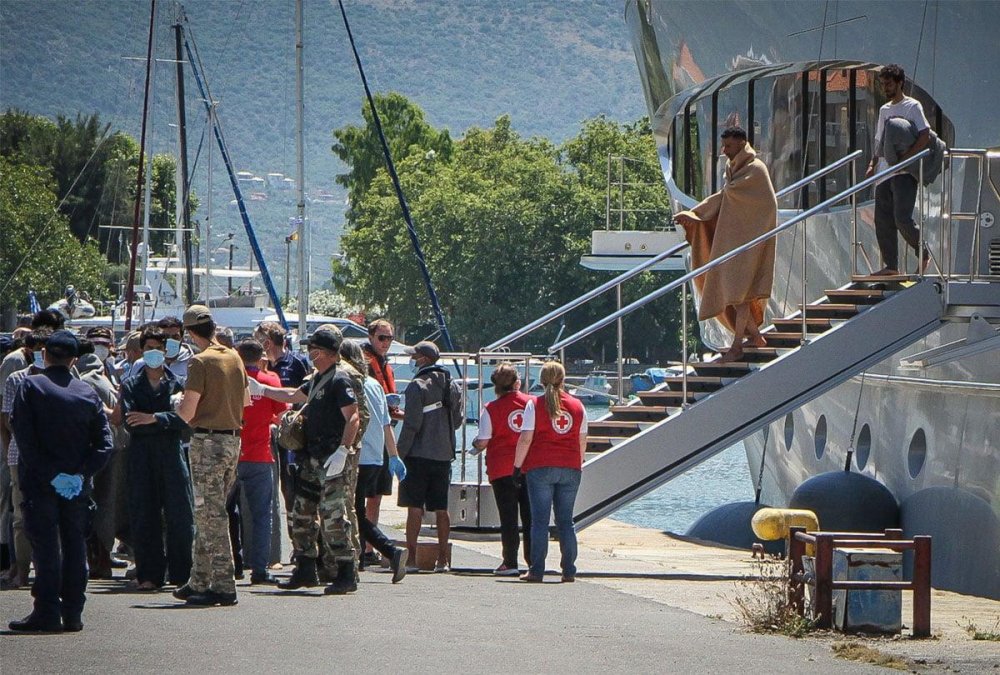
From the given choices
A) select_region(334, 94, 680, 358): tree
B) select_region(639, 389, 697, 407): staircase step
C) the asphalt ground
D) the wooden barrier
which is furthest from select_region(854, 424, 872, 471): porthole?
select_region(334, 94, 680, 358): tree

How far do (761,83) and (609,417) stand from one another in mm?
6130

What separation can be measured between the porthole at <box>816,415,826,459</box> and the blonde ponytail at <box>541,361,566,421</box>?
6893 millimetres

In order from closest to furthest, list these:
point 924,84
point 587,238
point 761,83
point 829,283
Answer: point 924,84 < point 829,283 < point 761,83 < point 587,238

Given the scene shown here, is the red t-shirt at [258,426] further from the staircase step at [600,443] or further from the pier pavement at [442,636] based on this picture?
the staircase step at [600,443]

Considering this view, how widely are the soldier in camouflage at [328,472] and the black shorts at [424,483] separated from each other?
1.86m

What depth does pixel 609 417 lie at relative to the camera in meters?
14.2

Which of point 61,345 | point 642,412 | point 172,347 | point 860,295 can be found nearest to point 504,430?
point 642,412

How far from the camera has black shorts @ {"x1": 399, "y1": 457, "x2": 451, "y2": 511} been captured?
12.7 metres

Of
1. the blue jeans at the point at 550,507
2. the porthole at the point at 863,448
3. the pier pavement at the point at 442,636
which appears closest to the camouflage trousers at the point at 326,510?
the pier pavement at the point at 442,636

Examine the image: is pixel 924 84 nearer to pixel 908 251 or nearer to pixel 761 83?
Answer: pixel 908 251

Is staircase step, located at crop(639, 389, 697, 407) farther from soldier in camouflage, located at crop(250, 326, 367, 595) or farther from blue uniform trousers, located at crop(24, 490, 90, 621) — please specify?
blue uniform trousers, located at crop(24, 490, 90, 621)

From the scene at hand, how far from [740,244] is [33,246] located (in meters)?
52.4

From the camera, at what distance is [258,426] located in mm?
11352

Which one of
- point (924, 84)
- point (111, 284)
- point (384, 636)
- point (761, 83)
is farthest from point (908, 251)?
point (111, 284)
